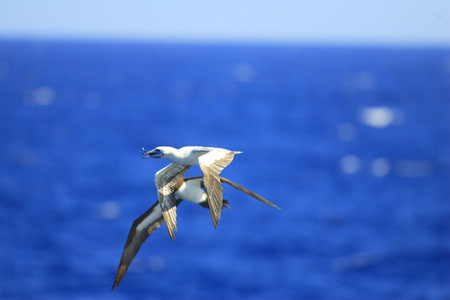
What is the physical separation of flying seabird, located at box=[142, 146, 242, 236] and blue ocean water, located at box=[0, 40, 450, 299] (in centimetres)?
2122

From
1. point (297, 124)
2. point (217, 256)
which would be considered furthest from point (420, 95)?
point (217, 256)

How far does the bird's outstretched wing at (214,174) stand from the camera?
8898 mm

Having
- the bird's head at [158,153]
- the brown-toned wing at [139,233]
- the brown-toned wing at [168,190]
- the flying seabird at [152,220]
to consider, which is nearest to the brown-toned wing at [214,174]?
the bird's head at [158,153]

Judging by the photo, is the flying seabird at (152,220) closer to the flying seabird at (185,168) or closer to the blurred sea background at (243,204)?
the flying seabird at (185,168)

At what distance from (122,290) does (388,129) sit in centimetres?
9176

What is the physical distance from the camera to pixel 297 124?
130 metres

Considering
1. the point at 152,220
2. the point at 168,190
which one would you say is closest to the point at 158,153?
the point at 168,190

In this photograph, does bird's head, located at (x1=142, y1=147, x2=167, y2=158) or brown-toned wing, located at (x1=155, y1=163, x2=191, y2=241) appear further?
brown-toned wing, located at (x1=155, y1=163, x2=191, y2=241)

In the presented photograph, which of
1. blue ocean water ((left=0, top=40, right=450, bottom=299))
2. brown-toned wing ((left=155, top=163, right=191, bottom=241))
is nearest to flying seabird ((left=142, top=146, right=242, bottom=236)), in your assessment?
brown-toned wing ((left=155, top=163, right=191, bottom=241))

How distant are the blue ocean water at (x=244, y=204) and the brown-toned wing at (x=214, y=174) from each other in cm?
2176

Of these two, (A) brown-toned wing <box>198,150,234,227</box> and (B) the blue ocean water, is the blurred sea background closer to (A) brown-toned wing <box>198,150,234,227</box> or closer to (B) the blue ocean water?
(B) the blue ocean water

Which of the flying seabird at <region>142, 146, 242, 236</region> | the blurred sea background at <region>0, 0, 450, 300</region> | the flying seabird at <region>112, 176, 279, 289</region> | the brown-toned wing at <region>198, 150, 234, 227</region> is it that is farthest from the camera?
the blurred sea background at <region>0, 0, 450, 300</region>

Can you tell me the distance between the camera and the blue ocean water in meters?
65.9

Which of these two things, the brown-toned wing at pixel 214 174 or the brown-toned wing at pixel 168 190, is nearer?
the brown-toned wing at pixel 214 174
